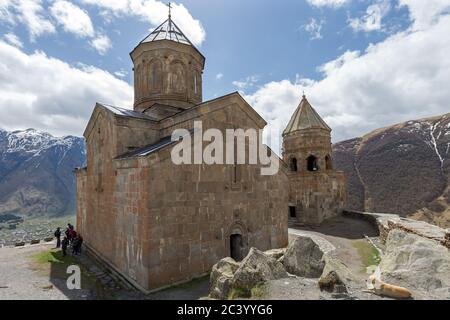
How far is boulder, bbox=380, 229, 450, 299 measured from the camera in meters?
5.44

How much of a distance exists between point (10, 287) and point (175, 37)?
41.0 feet

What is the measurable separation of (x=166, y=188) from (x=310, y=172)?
13574 mm

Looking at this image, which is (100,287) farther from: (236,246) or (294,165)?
(294,165)

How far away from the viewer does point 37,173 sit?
418 ft

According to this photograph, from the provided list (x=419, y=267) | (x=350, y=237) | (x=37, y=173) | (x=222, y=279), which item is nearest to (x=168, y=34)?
(x=222, y=279)

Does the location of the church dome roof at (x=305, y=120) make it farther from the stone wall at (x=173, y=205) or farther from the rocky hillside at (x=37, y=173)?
the rocky hillside at (x=37, y=173)

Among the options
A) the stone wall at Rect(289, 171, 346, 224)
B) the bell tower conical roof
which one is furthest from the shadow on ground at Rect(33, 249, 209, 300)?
the stone wall at Rect(289, 171, 346, 224)

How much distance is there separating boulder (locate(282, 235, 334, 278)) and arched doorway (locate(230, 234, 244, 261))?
2968 millimetres

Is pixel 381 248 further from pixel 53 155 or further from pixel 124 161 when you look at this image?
pixel 53 155

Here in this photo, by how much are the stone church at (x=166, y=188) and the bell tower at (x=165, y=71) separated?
0.16ft

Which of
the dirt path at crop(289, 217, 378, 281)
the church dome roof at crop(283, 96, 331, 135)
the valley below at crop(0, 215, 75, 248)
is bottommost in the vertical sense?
the valley below at crop(0, 215, 75, 248)

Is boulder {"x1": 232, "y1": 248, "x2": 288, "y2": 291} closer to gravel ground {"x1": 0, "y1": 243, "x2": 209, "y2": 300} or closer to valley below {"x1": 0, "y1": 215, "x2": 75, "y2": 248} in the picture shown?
gravel ground {"x1": 0, "y1": 243, "x2": 209, "y2": 300}

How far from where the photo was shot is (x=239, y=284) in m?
5.73
